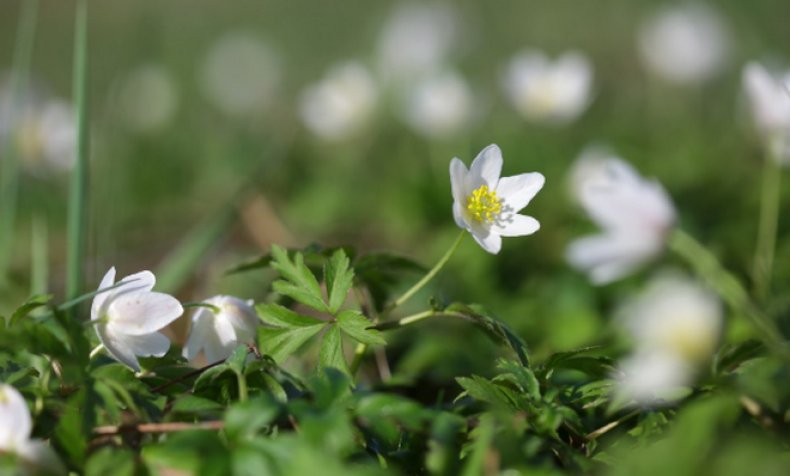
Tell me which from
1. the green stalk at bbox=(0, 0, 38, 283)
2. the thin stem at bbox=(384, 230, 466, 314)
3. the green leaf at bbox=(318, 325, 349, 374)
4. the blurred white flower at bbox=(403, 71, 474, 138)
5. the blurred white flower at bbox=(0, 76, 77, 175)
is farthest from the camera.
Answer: the blurred white flower at bbox=(403, 71, 474, 138)

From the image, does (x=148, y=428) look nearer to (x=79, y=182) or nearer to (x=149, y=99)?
(x=79, y=182)

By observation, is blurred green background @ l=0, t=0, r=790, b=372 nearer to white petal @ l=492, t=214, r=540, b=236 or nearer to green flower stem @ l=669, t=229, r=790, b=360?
white petal @ l=492, t=214, r=540, b=236

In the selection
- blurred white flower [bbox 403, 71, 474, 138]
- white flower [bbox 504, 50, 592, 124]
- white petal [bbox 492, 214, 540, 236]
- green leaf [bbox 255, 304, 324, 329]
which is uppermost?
white petal [bbox 492, 214, 540, 236]

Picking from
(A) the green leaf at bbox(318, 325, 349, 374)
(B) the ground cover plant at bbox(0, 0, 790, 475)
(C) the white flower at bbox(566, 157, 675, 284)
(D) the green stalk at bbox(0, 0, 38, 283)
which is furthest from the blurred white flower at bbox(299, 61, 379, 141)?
(A) the green leaf at bbox(318, 325, 349, 374)

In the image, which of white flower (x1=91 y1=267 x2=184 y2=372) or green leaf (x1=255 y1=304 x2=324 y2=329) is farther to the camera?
green leaf (x1=255 y1=304 x2=324 y2=329)

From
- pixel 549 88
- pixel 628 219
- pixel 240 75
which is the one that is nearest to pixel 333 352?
pixel 628 219

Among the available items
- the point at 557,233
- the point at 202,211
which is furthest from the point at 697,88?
the point at 202,211

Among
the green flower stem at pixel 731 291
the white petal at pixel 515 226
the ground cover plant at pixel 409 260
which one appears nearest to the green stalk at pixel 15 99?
the ground cover plant at pixel 409 260
